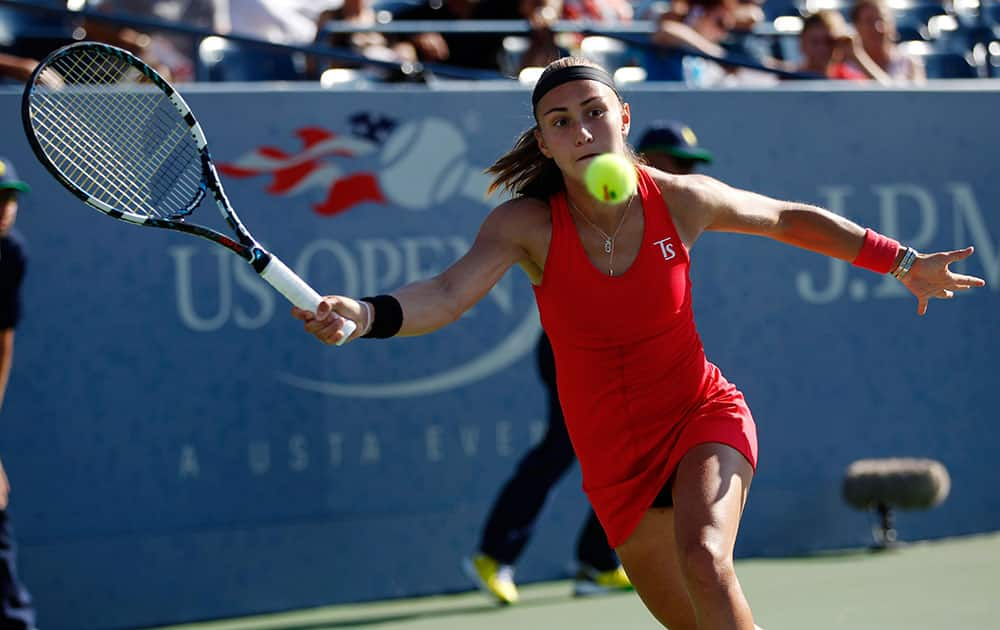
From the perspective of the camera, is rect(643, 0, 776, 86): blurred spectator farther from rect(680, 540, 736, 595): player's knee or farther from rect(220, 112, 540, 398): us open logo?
rect(680, 540, 736, 595): player's knee

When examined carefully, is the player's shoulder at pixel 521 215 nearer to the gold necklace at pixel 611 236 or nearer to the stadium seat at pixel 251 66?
the gold necklace at pixel 611 236

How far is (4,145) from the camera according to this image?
20.3 feet

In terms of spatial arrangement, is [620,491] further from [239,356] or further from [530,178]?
[239,356]

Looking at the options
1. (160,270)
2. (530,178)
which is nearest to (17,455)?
(160,270)

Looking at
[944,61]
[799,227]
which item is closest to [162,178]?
[799,227]

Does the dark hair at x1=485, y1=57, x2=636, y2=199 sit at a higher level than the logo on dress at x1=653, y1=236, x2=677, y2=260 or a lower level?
higher

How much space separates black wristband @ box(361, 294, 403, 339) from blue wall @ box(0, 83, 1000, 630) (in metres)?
2.91

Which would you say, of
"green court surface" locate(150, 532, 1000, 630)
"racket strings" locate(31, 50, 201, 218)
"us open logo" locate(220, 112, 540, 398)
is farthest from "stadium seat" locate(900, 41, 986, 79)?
"racket strings" locate(31, 50, 201, 218)

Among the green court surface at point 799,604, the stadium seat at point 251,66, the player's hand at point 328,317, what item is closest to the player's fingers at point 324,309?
the player's hand at point 328,317

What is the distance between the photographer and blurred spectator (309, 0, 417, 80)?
774 centimetres

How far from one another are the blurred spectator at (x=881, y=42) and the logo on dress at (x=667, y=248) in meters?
4.78

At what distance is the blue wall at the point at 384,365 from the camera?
6324mm

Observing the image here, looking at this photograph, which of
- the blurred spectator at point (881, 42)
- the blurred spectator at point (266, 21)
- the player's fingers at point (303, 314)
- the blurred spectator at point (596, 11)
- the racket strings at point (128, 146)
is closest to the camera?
the player's fingers at point (303, 314)

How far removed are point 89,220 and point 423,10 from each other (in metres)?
2.63
